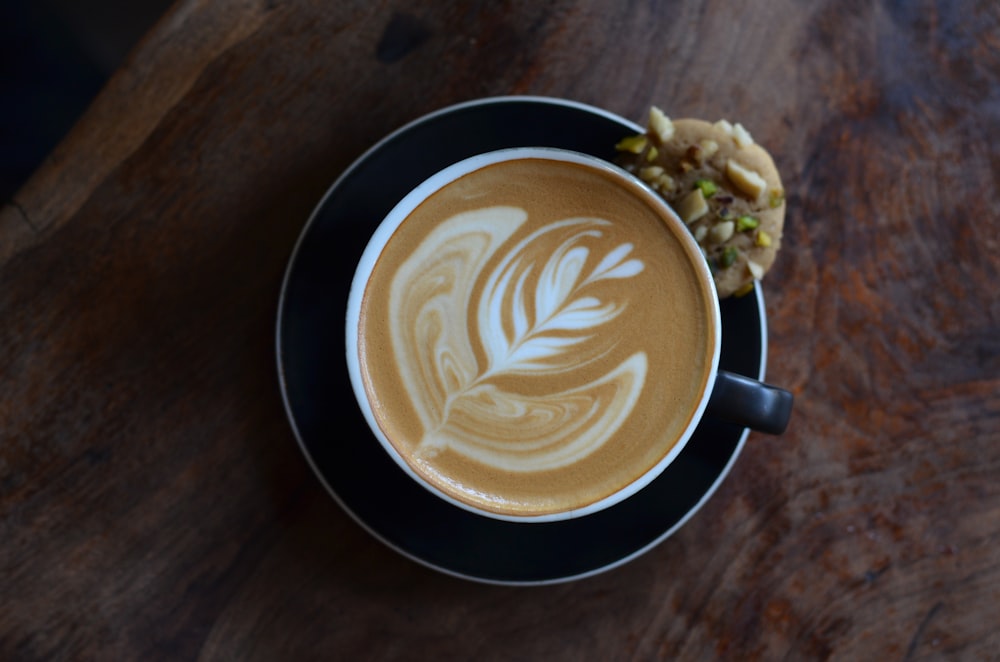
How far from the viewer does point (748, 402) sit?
4.11 feet

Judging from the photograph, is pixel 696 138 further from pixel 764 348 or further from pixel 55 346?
pixel 55 346

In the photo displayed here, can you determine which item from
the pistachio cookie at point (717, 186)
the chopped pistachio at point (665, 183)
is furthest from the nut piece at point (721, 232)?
the chopped pistachio at point (665, 183)

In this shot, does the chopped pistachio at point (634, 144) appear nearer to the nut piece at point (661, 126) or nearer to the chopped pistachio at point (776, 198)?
the nut piece at point (661, 126)

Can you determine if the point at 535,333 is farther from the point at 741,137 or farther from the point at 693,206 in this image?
the point at 741,137

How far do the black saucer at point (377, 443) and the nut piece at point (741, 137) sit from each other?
0.19 metres

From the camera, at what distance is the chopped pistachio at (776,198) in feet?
4.87

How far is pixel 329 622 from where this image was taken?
1573 mm

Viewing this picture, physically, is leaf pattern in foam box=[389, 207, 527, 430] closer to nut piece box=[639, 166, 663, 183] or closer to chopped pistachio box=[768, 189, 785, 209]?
nut piece box=[639, 166, 663, 183]

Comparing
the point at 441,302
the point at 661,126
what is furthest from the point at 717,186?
the point at 441,302

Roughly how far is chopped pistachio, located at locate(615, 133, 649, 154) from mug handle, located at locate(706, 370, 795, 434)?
44 cm

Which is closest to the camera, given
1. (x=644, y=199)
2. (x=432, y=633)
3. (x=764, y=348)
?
(x=644, y=199)

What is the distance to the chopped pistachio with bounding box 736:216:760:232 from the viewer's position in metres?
1.45

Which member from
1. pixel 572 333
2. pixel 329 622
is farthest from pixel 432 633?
pixel 572 333

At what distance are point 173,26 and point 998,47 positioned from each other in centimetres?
161
